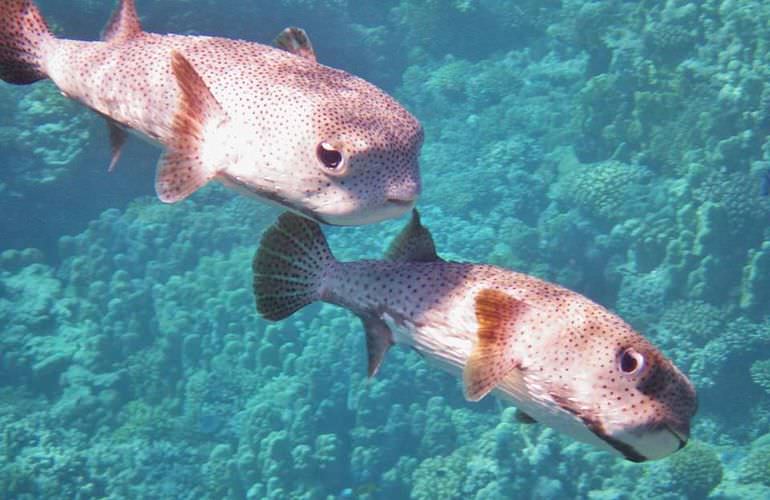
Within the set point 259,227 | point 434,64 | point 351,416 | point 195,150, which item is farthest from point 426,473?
point 434,64

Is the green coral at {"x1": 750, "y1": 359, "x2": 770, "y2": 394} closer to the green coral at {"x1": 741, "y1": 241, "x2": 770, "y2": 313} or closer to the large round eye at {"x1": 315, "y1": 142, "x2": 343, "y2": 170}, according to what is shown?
the green coral at {"x1": 741, "y1": 241, "x2": 770, "y2": 313}

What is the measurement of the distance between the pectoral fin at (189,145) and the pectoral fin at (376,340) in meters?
0.84

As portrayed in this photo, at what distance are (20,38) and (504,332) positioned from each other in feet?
7.46

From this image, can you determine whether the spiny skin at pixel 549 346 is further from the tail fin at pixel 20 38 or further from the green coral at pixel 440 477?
the green coral at pixel 440 477

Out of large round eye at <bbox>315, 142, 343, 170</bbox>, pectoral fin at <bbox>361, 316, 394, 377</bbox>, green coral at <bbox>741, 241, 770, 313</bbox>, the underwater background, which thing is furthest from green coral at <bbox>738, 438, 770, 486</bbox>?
large round eye at <bbox>315, 142, 343, 170</bbox>

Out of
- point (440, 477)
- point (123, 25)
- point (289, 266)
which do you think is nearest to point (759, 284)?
point (440, 477)

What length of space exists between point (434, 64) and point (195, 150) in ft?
54.9

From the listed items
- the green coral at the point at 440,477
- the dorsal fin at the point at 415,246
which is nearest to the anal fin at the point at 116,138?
the dorsal fin at the point at 415,246

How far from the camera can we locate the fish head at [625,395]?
74.5 inches

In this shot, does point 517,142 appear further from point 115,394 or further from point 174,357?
point 115,394

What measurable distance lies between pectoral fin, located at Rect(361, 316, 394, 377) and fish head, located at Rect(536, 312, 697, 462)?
0.69 m

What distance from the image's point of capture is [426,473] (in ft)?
26.5

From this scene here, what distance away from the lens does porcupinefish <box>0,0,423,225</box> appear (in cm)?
190

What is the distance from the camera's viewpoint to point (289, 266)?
249cm
